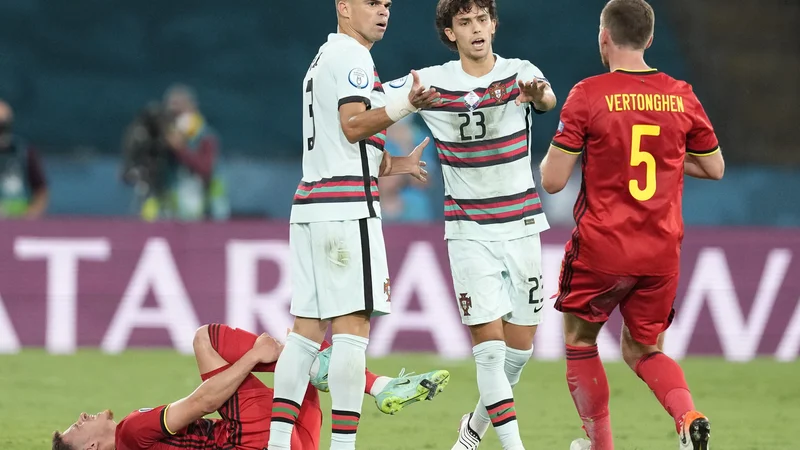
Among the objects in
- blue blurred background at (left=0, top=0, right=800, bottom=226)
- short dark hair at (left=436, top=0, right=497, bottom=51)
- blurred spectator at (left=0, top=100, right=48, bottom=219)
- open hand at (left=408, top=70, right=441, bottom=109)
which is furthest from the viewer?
blue blurred background at (left=0, top=0, right=800, bottom=226)

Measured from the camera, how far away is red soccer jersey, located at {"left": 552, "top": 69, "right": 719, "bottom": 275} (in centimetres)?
532

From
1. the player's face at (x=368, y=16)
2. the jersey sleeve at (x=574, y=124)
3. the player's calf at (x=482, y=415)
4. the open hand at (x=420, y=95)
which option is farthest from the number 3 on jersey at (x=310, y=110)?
the player's calf at (x=482, y=415)

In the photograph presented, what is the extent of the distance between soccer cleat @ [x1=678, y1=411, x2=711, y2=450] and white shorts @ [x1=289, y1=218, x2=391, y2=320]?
54.5 inches

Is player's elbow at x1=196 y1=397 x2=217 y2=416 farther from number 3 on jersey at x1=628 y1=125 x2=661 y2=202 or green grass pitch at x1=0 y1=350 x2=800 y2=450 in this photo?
number 3 on jersey at x1=628 y1=125 x2=661 y2=202

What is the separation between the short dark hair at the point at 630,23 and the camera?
5395 millimetres

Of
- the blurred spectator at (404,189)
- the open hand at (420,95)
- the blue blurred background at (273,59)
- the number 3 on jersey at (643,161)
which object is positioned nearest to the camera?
the open hand at (420,95)

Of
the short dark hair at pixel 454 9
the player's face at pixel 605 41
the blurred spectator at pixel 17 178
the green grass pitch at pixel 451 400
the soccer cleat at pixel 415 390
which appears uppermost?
the short dark hair at pixel 454 9

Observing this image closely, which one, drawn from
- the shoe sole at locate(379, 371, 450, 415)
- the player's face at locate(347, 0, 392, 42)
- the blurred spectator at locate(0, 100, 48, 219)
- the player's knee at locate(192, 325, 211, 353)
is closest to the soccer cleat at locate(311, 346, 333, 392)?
the shoe sole at locate(379, 371, 450, 415)

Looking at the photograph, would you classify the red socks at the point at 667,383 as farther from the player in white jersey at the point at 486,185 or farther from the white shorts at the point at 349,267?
the white shorts at the point at 349,267

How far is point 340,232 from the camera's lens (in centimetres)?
547

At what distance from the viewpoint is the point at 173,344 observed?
11039mm

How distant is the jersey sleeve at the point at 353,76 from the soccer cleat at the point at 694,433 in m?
1.92

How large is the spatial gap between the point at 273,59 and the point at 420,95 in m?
12.4

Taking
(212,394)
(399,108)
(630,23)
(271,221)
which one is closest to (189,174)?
(271,221)
